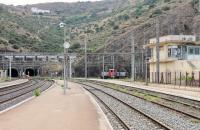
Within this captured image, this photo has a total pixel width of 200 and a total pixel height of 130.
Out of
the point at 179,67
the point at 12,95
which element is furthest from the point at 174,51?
the point at 12,95

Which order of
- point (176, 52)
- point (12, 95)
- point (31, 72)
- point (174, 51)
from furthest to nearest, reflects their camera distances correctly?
point (31, 72)
point (174, 51)
point (176, 52)
point (12, 95)

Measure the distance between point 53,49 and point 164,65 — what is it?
9357cm

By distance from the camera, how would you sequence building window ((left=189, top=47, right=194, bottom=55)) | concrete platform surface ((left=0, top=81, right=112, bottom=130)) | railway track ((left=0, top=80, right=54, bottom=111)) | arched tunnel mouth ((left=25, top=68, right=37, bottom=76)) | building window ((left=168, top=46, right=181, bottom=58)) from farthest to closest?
arched tunnel mouth ((left=25, top=68, right=37, bottom=76)) → building window ((left=189, top=47, right=194, bottom=55)) → building window ((left=168, top=46, right=181, bottom=58)) → railway track ((left=0, top=80, right=54, bottom=111)) → concrete platform surface ((left=0, top=81, right=112, bottom=130))

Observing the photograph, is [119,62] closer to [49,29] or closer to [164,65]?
[164,65]

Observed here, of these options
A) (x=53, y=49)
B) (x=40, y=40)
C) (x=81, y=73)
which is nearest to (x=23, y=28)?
(x=40, y=40)

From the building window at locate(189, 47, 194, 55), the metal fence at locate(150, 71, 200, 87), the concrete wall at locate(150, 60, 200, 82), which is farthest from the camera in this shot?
the building window at locate(189, 47, 194, 55)

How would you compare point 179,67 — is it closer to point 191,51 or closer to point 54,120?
point 191,51

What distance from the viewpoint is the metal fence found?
2219 inches

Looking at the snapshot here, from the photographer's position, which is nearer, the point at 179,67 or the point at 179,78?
the point at 179,78

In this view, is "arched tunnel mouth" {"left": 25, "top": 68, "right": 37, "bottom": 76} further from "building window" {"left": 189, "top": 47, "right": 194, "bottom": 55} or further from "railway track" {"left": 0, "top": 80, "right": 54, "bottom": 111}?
"railway track" {"left": 0, "top": 80, "right": 54, "bottom": 111}

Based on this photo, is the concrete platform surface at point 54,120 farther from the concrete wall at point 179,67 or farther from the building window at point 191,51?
the building window at point 191,51

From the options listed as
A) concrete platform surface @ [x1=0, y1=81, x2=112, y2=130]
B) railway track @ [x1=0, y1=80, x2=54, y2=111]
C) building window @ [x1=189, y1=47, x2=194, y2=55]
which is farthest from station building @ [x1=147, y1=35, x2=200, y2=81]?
concrete platform surface @ [x1=0, y1=81, x2=112, y2=130]

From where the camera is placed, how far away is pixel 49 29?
19788cm

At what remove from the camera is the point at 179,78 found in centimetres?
6284
